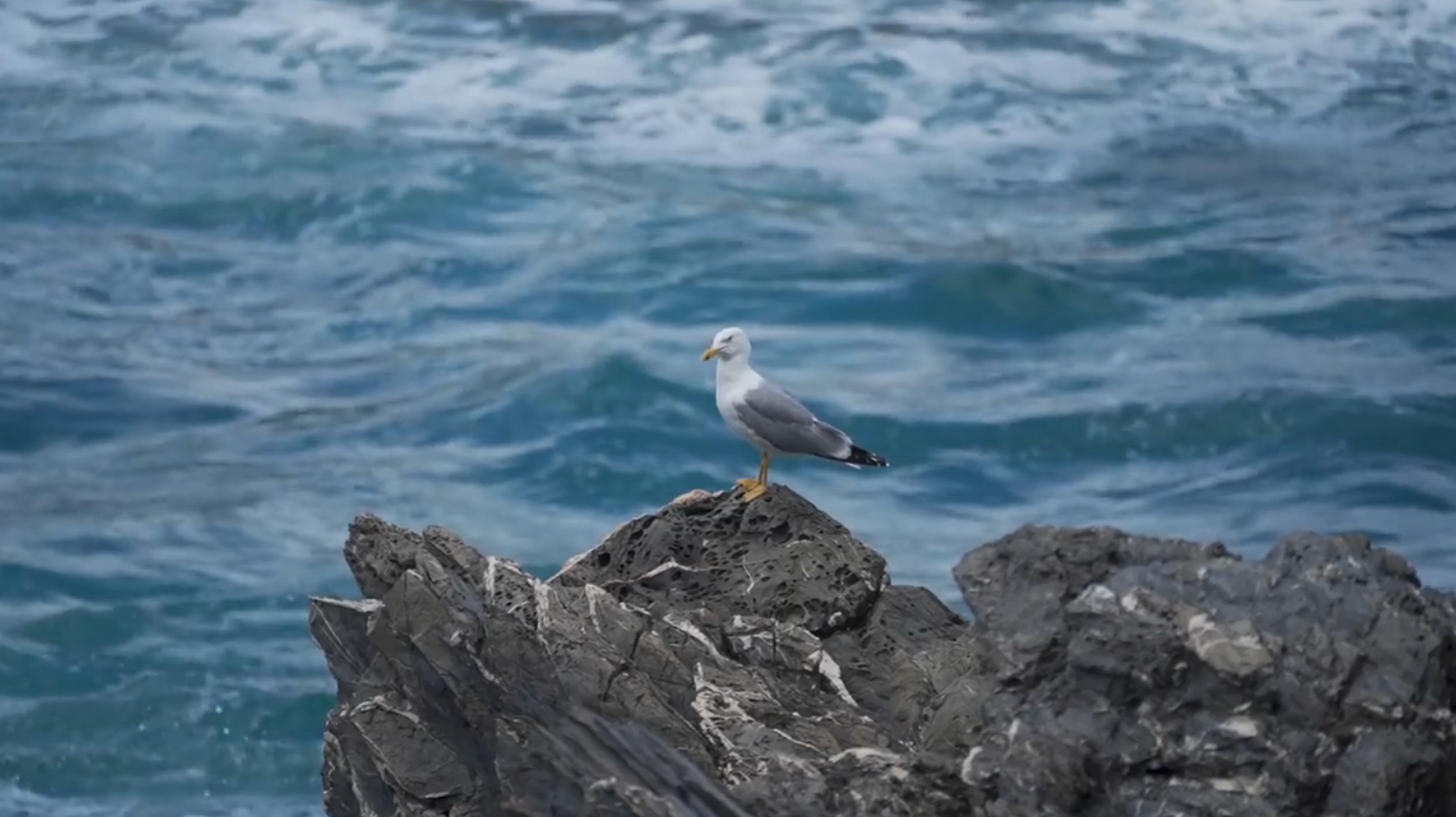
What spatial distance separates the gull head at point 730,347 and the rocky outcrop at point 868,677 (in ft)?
3.70

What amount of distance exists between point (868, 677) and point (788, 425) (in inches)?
55.6

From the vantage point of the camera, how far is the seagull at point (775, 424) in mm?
8336

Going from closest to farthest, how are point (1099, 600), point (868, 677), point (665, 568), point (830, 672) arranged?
point (1099, 600)
point (830, 672)
point (868, 677)
point (665, 568)

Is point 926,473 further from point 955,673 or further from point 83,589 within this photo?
point 955,673

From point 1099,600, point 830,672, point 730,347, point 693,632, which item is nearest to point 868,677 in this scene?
point 830,672

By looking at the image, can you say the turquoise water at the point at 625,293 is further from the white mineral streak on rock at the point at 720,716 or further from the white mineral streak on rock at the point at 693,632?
the white mineral streak on rock at the point at 720,716

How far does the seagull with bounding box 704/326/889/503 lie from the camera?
8.34 metres

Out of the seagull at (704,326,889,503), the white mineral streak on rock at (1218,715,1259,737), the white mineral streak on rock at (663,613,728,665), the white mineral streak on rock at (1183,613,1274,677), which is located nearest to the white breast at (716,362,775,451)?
the seagull at (704,326,889,503)

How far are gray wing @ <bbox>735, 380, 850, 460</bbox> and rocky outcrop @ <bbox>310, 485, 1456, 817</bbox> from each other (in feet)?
1.81

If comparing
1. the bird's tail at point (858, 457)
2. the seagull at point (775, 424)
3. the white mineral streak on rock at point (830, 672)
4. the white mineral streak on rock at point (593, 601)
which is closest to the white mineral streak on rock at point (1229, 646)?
the white mineral streak on rock at point (830, 672)

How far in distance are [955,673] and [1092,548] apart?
1007 millimetres

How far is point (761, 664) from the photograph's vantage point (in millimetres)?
7043

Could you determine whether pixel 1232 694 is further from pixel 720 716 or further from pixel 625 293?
pixel 625 293

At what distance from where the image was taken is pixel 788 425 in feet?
27.4
